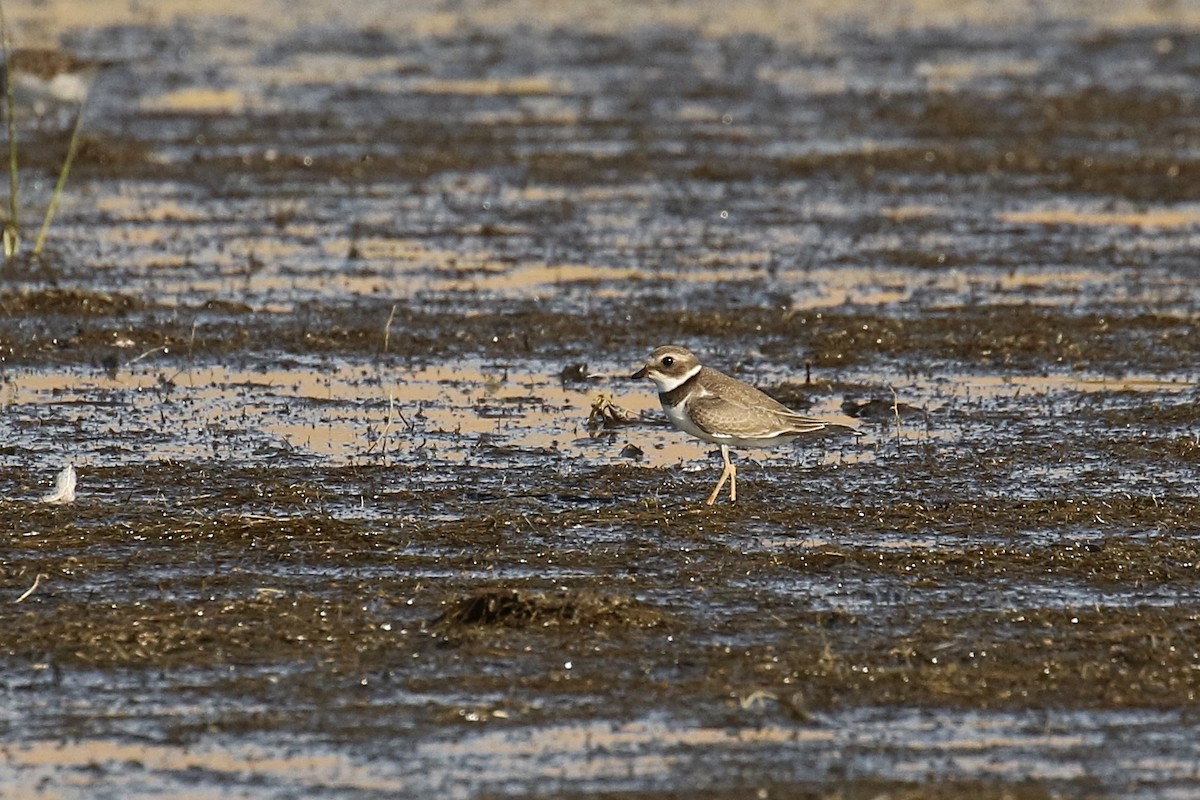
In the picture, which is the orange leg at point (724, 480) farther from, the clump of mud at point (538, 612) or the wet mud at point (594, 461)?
the clump of mud at point (538, 612)

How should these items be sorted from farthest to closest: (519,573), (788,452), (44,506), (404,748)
Result: (788,452), (44,506), (519,573), (404,748)

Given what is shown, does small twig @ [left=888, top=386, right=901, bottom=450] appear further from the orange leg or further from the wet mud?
the orange leg

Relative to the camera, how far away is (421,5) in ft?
121

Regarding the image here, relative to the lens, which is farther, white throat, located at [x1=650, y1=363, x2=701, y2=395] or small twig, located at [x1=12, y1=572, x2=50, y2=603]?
white throat, located at [x1=650, y1=363, x2=701, y2=395]

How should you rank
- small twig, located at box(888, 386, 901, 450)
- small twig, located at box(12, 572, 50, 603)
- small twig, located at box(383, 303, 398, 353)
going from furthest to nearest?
small twig, located at box(383, 303, 398, 353)
small twig, located at box(888, 386, 901, 450)
small twig, located at box(12, 572, 50, 603)

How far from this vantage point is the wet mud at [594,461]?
6.89m

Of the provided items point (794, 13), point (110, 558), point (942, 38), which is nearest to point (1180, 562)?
point (110, 558)

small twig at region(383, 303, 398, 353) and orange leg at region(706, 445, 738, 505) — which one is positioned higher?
small twig at region(383, 303, 398, 353)

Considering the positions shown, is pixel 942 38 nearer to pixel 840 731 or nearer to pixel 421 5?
pixel 421 5

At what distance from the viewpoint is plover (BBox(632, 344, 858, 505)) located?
9.75 m

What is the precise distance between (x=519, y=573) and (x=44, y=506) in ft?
7.63

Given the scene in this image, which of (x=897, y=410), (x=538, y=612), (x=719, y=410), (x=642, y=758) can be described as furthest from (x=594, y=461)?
(x=642, y=758)

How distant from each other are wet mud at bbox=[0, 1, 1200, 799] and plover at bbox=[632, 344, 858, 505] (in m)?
0.31

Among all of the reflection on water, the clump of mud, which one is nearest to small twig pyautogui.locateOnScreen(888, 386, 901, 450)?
the clump of mud
